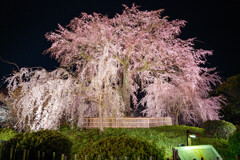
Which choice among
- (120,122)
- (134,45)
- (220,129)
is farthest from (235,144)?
(134,45)

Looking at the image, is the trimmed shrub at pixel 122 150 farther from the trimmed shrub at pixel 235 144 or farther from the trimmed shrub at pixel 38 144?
the trimmed shrub at pixel 235 144

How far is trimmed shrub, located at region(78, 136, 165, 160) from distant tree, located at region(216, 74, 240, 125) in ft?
65.6

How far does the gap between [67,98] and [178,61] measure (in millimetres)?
8653

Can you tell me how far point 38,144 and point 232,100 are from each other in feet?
70.7

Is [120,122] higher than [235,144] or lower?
higher

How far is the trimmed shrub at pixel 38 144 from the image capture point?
4.46m

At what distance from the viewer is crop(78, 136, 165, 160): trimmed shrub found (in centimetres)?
317

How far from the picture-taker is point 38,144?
4578 millimetres

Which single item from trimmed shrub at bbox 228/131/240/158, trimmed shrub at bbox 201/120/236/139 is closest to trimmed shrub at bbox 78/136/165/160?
trimmed shrub at bbox 228/131/240/158

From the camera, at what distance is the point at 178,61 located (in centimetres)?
1355

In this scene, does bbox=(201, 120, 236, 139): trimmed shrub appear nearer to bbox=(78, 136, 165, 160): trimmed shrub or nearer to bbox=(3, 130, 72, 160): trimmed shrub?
bbox=(78, 136, 165, 160): trimmed shrub

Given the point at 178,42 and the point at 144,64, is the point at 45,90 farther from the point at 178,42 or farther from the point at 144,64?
the point at 178,42

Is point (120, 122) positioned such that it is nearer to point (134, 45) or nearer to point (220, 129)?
point (134, 45)

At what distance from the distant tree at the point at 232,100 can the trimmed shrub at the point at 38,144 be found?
20.1 m
